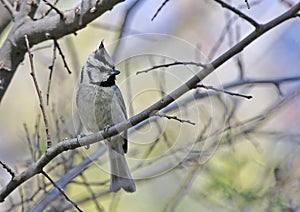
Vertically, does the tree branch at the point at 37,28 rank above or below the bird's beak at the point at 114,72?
above

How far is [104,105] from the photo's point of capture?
2.16 metres

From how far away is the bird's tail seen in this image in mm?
2041

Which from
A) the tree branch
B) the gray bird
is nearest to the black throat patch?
the gray bird

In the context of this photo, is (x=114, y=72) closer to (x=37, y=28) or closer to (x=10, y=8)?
(x=37, y=28)

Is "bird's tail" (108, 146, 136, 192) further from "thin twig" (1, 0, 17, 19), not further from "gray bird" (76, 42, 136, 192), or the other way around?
"thin twig" (1, 0, 17, 19)

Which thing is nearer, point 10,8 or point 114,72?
point 114,72

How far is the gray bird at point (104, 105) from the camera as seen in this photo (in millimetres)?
2012

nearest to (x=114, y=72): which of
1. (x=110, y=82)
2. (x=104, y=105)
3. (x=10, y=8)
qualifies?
(x=110, y=82)

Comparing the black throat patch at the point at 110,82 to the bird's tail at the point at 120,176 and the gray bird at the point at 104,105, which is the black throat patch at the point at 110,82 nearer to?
the gray bird at the point at 104,105

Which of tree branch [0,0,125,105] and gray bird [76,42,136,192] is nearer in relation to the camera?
tree branch [0,0,125,105]

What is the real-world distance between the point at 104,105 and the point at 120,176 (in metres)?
0.27

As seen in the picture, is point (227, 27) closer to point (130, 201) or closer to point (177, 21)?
point (130, 201)

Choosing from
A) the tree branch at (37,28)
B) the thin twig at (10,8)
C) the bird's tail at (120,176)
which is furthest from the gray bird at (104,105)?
the thin twig at (10,8)

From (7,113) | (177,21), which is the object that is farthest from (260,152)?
(7,113)
